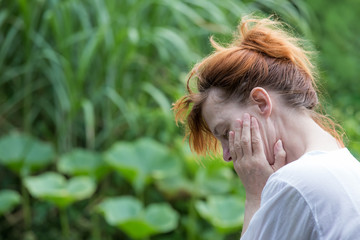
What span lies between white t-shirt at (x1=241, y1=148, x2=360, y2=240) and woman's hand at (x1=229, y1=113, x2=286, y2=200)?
0.76 feet

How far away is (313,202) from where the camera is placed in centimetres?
116

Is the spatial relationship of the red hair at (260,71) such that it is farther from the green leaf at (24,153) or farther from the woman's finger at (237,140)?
the green leaf at (24,153)

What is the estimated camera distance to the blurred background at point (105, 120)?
363 cm

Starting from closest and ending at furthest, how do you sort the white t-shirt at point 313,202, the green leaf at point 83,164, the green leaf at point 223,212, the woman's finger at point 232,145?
1. the white t-shirt at point 313,202
2. the woman's finger at point 232,145
3. the green leaf at point 223,212
4. the green leaf at point 83,164

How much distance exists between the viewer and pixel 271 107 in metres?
1.42

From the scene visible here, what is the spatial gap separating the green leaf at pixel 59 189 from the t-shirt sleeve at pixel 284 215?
2353 mm

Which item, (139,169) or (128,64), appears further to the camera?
(128,64)

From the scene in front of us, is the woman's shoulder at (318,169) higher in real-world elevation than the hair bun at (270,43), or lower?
lower

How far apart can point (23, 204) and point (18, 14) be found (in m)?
1.47

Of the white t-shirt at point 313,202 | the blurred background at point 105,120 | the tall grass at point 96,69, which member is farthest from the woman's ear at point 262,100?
the tall grass at point 96,69

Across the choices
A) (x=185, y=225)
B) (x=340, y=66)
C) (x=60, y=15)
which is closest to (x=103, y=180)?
(x=185, y=225)

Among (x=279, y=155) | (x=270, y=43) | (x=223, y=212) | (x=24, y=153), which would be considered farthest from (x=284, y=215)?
(x=24, y=153)

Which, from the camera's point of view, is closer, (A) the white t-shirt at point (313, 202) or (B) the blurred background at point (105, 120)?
(A) the white t-shirt at point (313, 202)

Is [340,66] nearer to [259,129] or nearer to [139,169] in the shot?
[139,169]
